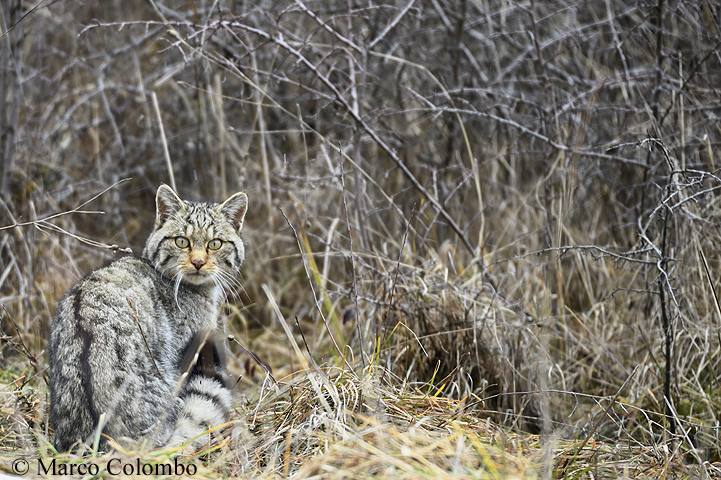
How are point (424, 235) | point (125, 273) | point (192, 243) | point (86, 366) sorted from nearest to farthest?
point (86, 366) → point (125, 273) → point (192, 243) → point (424, 235)

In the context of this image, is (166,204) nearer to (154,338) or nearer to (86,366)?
(154,338)

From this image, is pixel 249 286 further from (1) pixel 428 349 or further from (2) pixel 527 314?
(2) pixel 527 314

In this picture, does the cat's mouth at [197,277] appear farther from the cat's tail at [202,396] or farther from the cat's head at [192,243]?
the cat's tail at [202,396]

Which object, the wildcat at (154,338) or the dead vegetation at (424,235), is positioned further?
the dead vegetation at (424,235)

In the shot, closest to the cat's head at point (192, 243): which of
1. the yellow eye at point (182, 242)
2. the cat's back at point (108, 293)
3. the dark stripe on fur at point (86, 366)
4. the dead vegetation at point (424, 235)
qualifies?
the yellow eye at point (182, 242)

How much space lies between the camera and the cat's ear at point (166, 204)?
3.20 m

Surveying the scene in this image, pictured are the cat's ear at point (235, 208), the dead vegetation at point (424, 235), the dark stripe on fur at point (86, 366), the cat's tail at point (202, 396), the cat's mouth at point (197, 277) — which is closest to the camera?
the dark stripe on fur at point (86, 366)

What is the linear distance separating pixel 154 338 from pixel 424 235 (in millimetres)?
1975

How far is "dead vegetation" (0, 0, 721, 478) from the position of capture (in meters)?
2.60

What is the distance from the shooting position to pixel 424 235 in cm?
414

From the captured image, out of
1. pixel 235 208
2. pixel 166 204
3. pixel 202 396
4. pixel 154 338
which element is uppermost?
pixel 166 204

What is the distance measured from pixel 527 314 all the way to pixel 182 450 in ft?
6.44

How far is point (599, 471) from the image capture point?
245 cm

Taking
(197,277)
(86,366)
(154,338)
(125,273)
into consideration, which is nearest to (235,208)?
(197,277)
